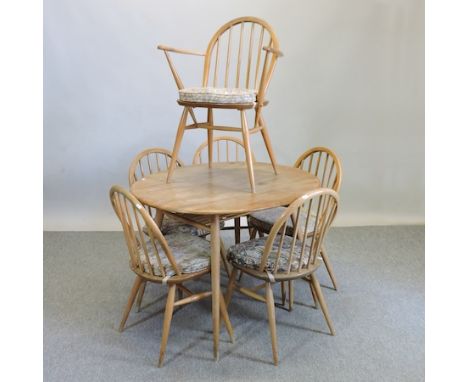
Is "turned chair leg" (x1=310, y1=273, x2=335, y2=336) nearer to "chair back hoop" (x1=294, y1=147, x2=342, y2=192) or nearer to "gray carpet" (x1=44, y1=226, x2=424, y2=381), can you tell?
"gray carpet" (x1=44, y1=226, x2=424, y2=381)

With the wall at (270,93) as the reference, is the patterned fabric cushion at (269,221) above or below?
below

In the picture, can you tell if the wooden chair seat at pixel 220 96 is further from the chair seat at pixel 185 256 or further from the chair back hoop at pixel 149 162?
the chair seat at pixel 185 256

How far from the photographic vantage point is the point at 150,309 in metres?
2.61

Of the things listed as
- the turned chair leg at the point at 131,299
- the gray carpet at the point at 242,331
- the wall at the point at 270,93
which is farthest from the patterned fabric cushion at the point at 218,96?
the wall at the point at 270,93

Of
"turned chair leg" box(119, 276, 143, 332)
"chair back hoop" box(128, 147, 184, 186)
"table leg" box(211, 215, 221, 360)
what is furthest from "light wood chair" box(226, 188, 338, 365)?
"chair back hoop" box(128, 147, 184, 186)

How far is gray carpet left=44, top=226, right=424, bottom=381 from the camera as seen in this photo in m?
2.08

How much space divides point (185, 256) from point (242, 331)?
53cm

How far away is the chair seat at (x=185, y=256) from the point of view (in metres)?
2.12

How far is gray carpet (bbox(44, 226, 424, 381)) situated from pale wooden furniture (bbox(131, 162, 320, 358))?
0.23 m

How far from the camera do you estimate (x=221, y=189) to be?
2.38 meters

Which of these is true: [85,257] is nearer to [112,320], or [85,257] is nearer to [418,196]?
[112,320]

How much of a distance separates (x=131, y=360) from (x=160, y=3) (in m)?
2.64

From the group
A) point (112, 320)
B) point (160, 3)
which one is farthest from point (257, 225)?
point (160, 3)

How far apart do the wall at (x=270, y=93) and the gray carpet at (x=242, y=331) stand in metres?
0.85
